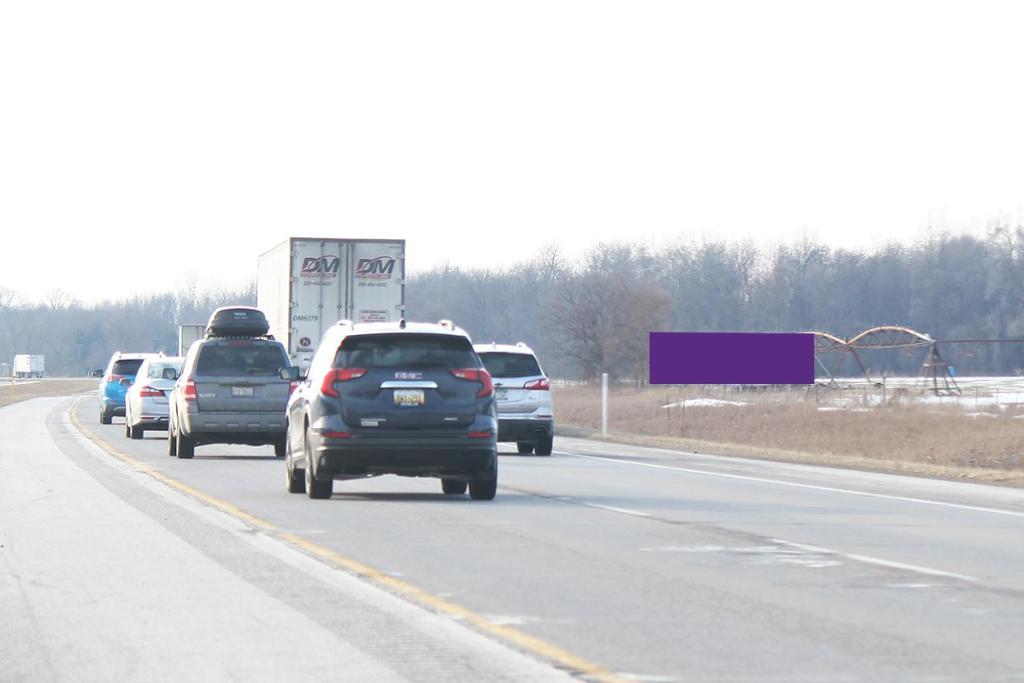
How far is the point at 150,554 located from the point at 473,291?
140 meters

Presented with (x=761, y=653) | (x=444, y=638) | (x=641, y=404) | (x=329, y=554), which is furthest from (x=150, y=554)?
(x=641, y=404)

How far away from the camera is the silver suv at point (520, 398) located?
91.5ft

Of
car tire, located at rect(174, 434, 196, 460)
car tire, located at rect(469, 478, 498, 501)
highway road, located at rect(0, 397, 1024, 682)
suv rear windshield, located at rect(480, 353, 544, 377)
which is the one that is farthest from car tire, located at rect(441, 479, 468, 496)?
suv rear windshield, located at rect(480, 353, 544, 377)

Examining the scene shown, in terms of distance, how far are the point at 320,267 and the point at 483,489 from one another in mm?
17041

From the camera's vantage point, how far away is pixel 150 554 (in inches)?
483

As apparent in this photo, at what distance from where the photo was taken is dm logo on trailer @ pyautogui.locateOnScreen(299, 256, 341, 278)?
33.9 meters

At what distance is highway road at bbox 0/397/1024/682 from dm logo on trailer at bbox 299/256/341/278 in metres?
14.2

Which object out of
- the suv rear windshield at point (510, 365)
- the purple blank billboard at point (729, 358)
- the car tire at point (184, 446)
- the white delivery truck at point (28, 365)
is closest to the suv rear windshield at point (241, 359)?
the car tire at point (184, 446)

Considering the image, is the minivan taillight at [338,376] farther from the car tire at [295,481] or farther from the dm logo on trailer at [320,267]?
the dm logo on trailer at [320,267]

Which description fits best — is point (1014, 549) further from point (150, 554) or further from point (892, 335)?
point (892, 335)

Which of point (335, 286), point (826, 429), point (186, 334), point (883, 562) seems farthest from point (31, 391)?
point (883, 562)

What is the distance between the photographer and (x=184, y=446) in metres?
25.9

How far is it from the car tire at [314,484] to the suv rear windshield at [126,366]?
1032 inches

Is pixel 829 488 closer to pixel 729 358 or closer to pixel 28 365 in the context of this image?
pixel 729 358
